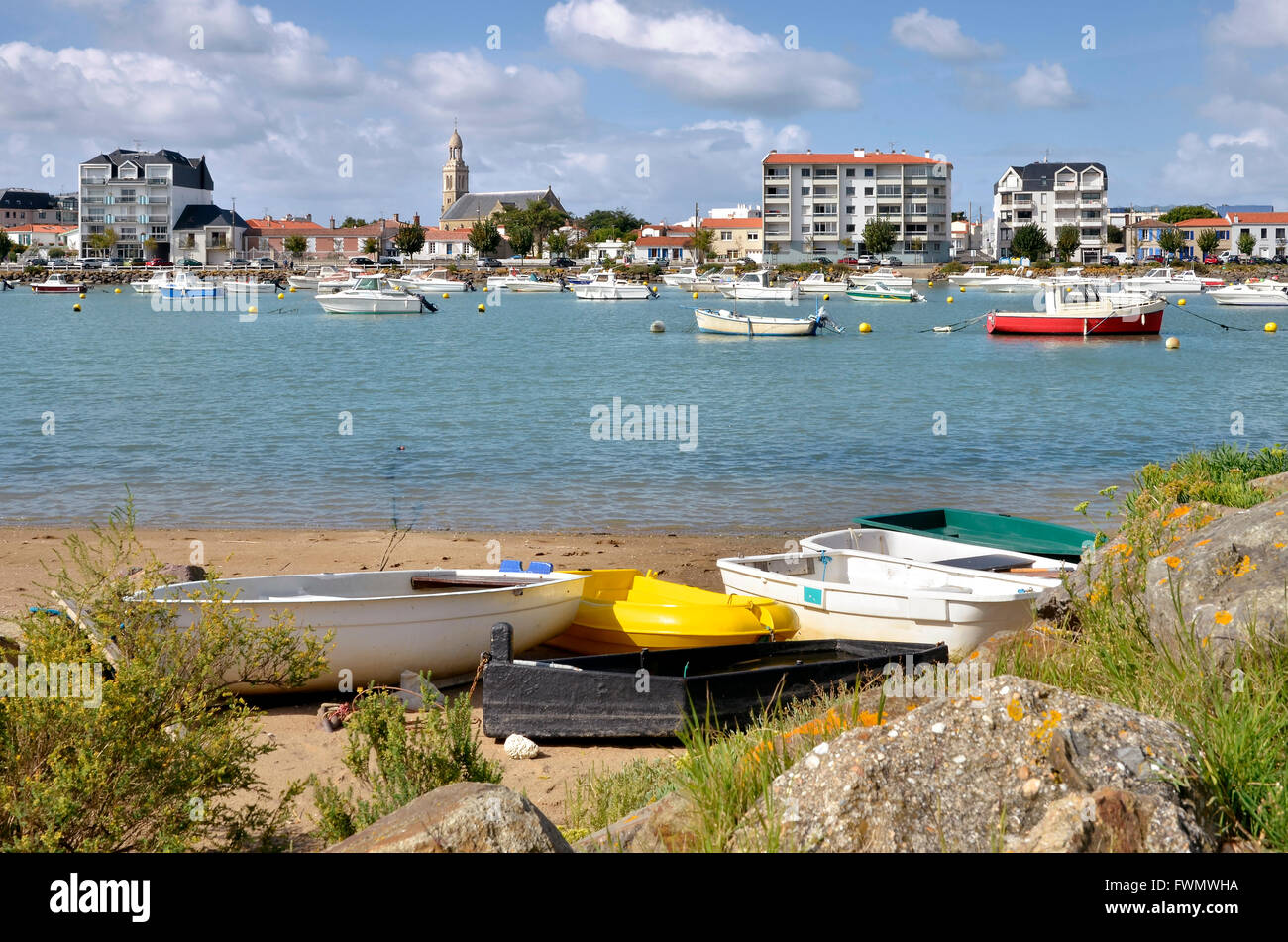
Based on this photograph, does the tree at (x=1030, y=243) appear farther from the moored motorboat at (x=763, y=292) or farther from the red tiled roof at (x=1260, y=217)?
the moored motorboat at (x=763, y=292)

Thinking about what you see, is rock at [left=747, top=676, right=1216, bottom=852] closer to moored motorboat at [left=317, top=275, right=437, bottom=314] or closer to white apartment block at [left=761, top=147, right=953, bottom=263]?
moored motorboat at [left=317, top=275, right=437, bottom=314]

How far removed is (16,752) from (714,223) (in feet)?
559

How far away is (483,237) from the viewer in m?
167

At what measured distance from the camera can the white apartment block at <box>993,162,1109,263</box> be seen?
158 m

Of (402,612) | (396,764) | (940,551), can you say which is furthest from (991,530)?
(396,764)

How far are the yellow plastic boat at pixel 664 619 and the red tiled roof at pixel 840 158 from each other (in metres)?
146

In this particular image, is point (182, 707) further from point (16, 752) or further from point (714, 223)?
point (714, 223)

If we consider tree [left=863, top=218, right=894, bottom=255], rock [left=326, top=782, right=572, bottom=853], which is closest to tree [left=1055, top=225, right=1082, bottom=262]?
tree [left=863, top=218, right=894, bottom=255]

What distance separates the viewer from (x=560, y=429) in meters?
29.5

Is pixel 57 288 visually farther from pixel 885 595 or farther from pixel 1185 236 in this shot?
pixel 1185 236

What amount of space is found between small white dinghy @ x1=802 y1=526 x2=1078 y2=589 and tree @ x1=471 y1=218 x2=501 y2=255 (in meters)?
159

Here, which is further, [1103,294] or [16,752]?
[1103,294]

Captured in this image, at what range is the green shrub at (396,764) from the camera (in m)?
5.83
